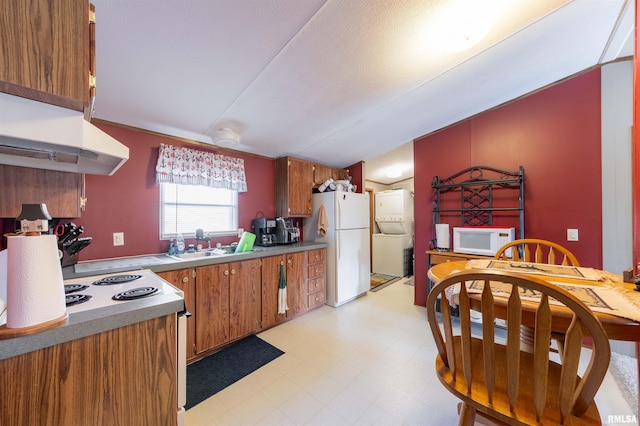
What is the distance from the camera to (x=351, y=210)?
3.46 m

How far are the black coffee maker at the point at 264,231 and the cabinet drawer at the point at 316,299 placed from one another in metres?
0.88

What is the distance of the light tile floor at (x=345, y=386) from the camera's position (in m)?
1.49

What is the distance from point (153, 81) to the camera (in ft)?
5.43

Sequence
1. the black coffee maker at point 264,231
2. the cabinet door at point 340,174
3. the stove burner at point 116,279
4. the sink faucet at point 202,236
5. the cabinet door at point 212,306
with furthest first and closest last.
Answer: the cabinet door at point 340,174
the black coffee maker at point 264,231
the sink faucet at point 202,236
the cabinet door at point 212,306
the stove burner at point 116,279

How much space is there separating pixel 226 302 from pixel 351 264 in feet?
6.02

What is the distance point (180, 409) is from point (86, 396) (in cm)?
45

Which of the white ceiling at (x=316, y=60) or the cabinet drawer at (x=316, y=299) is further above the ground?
the white ceiling at (x=316, y=60)

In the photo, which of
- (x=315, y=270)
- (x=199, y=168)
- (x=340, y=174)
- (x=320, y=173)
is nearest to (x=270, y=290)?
(x=315, y=270)

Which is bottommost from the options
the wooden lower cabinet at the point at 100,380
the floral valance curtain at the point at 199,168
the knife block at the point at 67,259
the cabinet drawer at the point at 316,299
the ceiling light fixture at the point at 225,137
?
the cabinet drawer at the point at 316,299

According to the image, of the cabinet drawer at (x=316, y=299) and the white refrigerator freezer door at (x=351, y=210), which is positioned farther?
the white refrigerator freezer door at (x=351, y=210)

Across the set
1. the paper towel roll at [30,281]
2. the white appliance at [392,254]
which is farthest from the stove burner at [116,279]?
the white appliance at [392,254]

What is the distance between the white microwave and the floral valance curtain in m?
2.68

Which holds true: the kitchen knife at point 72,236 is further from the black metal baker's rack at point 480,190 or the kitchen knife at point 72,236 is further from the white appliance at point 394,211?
the white appliance at point 394,211

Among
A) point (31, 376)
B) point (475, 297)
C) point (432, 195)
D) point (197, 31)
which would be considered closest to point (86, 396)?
point (31, 376)
